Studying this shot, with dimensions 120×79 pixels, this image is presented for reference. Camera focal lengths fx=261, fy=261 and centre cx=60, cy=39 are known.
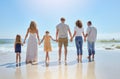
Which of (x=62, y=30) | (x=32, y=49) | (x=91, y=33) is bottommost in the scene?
(x=32, y=49)

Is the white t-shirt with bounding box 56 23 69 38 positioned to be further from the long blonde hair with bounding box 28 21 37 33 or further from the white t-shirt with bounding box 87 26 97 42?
the white t-shirt with bounding box 87 26 97 42

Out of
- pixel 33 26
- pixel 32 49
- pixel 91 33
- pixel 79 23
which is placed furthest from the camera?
pixel 91 33

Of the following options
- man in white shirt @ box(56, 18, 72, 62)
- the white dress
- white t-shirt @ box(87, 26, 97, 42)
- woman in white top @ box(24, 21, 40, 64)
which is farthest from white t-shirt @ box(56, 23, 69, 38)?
white t-shirt @ box(87, 26, 97, 42)

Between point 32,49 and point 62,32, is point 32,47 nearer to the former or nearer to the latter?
point 32,49

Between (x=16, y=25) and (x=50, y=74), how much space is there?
26861mm

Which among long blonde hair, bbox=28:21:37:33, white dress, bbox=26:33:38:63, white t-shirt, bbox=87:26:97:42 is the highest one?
long blonde hair, bbox=28:21:37:33

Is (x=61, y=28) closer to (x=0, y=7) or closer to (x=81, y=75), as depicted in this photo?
(x=81, y=75)

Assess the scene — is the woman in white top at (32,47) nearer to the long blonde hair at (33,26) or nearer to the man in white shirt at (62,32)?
the long blonde hair at (33,26)

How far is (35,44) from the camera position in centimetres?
962

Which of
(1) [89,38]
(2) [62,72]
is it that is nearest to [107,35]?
(1) [89,38]

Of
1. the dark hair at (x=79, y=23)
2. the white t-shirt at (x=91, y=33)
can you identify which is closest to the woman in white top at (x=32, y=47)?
the dark hair at (x=79, y=23)

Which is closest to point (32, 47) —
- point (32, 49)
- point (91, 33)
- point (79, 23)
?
point (32, 49)

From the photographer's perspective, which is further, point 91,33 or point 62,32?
point 91,33

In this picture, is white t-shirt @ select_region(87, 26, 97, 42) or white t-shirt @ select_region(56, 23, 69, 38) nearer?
white t-shirt @ select_region(56, 23, 69, 38)
